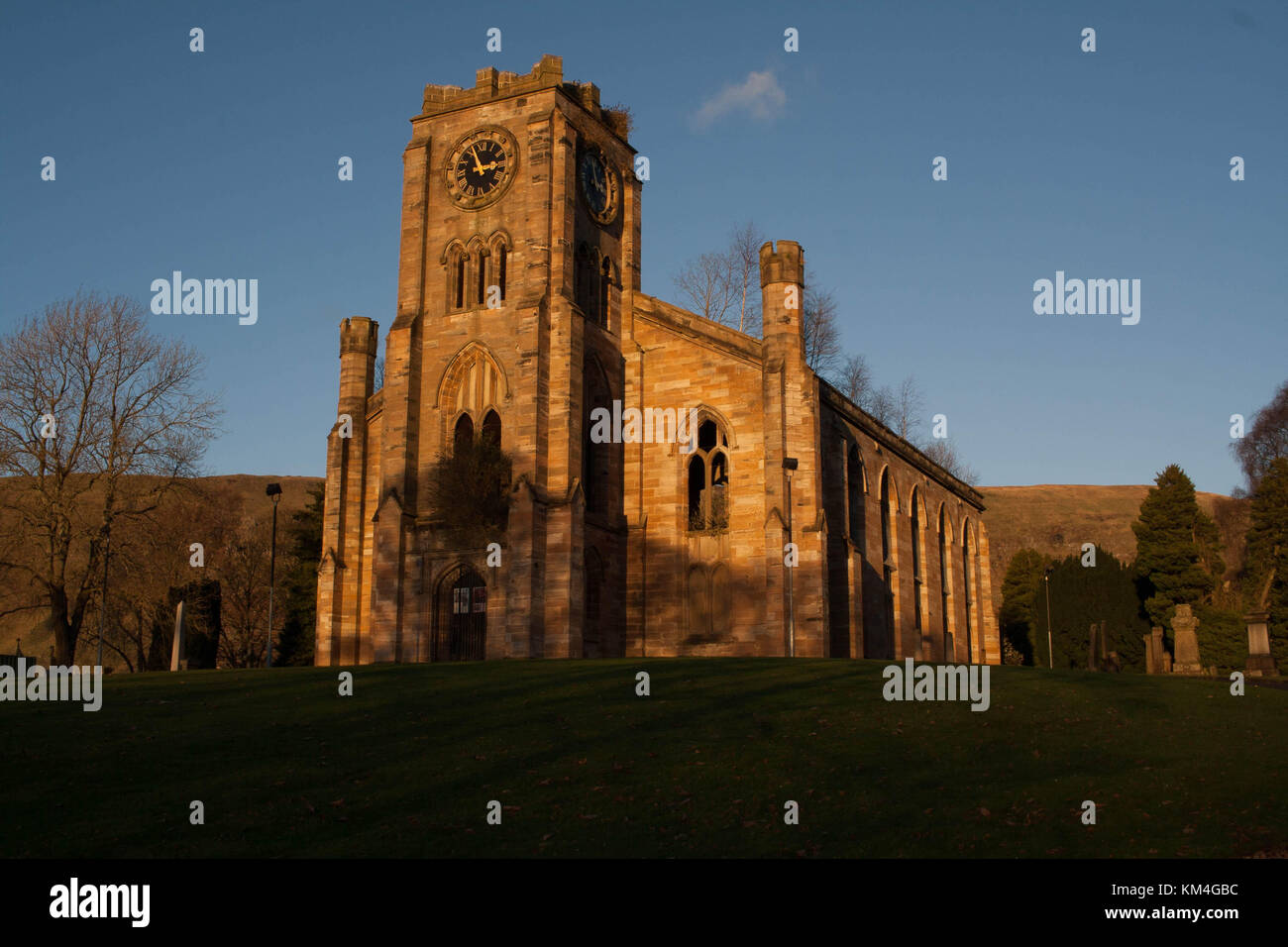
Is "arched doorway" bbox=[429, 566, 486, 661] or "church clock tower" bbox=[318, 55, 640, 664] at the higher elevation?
"church clock tower" bbox=[318, 55, 640, 664]

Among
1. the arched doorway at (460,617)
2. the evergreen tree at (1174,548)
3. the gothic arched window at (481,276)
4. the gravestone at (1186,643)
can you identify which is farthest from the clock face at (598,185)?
the evergreen tree at (1174,548)

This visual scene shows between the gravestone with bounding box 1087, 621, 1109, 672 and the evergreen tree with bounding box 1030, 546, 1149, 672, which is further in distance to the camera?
the evergreen tree with bounding box 1030, 546, 1149, 672

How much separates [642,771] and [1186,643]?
27505 millimetres

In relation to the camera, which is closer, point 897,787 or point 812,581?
point 897,787

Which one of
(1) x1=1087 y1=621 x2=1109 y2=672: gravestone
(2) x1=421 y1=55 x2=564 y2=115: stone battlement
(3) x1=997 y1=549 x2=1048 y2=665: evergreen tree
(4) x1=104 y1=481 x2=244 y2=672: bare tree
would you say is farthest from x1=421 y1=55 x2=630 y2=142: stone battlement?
(3) x1=997 y1=549 x2=1048 y2=665: evergreen tree

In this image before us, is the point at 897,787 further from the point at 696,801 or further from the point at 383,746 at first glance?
the point at 383,746

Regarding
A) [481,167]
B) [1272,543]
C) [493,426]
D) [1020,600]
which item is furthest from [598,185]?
[1020,600]

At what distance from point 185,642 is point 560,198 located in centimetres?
2372

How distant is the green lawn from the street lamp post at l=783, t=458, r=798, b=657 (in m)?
11.1

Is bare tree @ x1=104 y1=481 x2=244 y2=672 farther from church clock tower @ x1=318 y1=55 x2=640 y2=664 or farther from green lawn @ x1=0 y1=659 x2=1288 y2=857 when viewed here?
green lawn @ x1=0 y1=659 x2=1288 y2=857

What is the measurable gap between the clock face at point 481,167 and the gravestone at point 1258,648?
27.6 metres

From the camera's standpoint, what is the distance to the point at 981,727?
19.7 meters

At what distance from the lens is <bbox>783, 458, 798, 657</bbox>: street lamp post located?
35.3 meters
